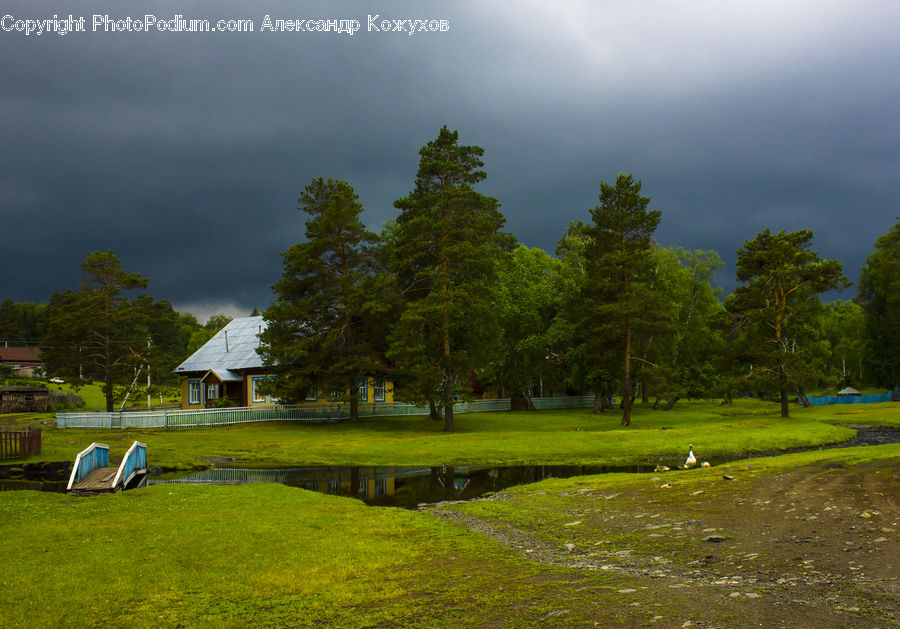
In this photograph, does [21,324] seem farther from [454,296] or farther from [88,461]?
[88,461]

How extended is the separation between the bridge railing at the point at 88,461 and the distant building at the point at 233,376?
29862 mm

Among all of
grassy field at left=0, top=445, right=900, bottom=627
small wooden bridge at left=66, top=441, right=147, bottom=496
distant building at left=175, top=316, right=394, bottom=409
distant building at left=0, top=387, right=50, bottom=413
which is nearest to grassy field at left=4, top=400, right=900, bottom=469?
small wooden bridge at left=66, top=441, right=147, bottom=496

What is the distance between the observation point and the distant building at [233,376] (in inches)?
2295

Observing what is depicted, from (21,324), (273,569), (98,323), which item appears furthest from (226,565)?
(21,324)

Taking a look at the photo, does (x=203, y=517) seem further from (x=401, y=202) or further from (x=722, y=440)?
(x=401, y=202)

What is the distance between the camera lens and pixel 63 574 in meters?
10.2

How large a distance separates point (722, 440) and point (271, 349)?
31.3m

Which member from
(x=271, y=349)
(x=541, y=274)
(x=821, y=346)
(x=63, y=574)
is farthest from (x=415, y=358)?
(x=821, y=346)

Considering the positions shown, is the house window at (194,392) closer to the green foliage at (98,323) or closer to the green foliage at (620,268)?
the green foliage at (98,323)

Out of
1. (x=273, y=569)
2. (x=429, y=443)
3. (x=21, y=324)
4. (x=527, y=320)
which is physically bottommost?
(x=429, y=443)

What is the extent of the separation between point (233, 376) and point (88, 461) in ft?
123

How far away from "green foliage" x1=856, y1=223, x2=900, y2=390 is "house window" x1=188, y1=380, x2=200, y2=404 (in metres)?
79.8

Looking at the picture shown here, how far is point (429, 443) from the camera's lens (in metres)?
35.8

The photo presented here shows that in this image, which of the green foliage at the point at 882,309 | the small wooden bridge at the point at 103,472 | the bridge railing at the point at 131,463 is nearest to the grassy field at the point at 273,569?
the small wooden bridge at the point at 103,472
